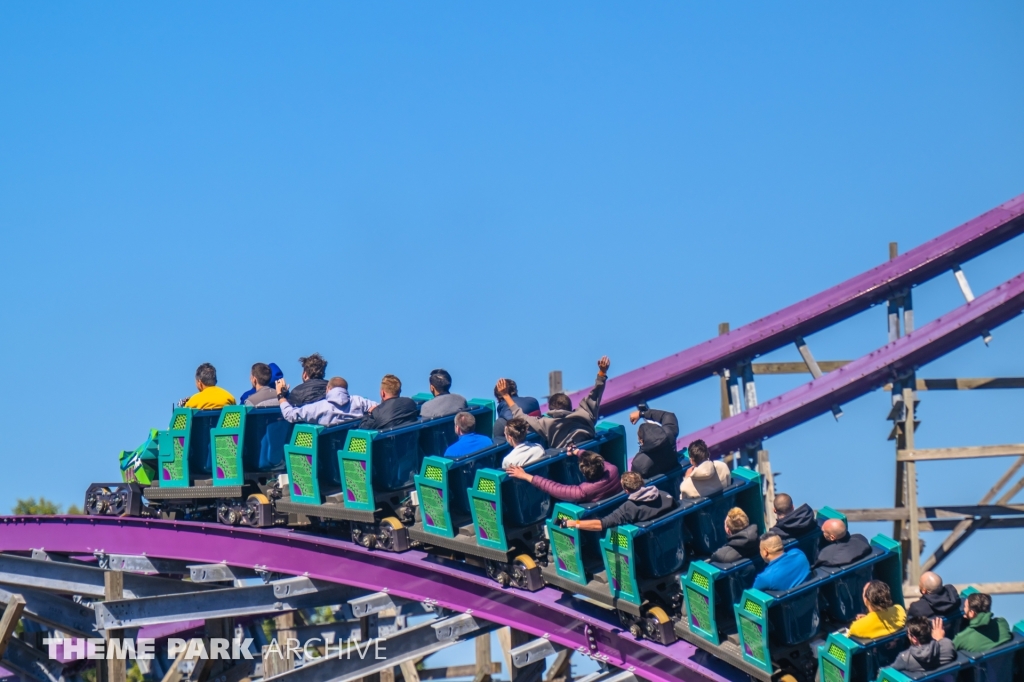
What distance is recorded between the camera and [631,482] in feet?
27.6

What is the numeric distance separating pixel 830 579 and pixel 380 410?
3.23 metres

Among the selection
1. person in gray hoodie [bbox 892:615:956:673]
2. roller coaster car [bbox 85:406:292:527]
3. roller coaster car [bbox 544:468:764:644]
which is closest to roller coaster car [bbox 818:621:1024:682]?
person in gray hoodie [bbox 892:615:956:673]

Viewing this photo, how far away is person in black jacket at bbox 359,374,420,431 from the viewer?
9.42 metres

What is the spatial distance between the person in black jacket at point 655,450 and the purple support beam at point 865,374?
4.78 metres

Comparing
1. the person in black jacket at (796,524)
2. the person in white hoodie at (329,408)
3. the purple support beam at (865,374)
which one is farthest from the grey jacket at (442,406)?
the purple support beam at (865,374)

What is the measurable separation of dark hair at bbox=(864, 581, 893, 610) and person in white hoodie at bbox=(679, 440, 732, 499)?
147 centimetres

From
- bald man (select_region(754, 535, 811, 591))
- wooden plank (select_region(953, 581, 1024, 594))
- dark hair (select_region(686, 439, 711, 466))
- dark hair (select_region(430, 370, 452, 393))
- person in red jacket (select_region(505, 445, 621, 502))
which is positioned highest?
dark hair (select_region(430, 370, 452, 393))

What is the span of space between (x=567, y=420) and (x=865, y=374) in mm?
5811

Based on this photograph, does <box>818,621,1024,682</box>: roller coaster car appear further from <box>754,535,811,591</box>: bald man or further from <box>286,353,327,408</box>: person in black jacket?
<box>286,353,327,408</box>: person in black jacket

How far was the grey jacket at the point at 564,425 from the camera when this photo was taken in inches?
364

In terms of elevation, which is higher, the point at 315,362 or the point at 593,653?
the point at 315,362

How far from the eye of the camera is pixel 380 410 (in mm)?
9453

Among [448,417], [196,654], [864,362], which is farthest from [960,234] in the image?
[196,654]

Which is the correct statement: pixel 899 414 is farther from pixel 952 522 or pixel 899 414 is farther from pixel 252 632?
pixel 252 632
